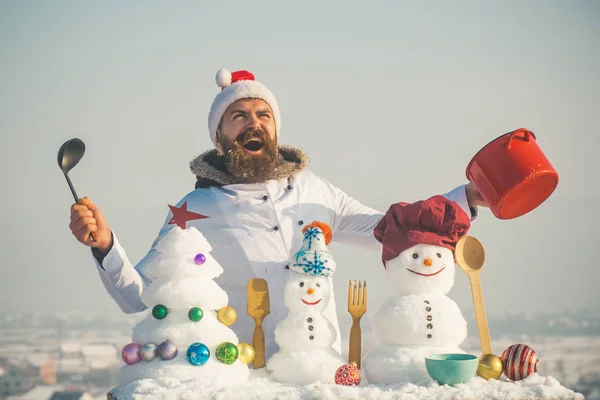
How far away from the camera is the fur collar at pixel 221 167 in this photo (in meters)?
2.62

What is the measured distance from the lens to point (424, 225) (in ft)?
6.29

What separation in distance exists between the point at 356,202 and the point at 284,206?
314 mm

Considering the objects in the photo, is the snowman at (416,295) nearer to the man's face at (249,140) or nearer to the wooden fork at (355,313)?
the wooden fork at (355,313)

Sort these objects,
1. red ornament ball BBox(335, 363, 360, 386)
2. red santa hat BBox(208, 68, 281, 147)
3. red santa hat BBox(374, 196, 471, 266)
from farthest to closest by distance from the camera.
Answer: red santa hat BBox(208, 68, 281, 147) → red santa hat BBox(374, 196, 471, 266) → red ornament ball BBox(335, 363, 360, 386)

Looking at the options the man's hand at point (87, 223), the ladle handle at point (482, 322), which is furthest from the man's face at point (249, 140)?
the ladle handle at point (482, 322)

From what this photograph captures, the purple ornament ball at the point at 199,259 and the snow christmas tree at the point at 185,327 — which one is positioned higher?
the purple ornament ball at the point at 199,259

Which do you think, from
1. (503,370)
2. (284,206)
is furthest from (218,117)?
(503,370)

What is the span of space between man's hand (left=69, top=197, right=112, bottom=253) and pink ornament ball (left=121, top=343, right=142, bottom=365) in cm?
44

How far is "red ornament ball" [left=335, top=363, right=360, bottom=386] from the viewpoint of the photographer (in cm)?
177

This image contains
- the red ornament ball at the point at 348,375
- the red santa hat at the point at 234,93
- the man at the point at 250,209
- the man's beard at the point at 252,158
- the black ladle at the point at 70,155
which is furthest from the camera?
the red santa hat at the point at 234,93

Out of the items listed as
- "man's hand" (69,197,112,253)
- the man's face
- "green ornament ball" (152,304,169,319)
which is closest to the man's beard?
the man's face

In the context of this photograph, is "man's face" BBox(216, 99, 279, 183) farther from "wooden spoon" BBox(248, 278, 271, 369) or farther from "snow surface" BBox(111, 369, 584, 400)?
"snow surface" BBox(111, 369, 584, 400)

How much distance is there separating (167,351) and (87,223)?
20.4 inches

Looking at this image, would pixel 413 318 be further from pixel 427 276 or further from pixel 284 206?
pixel 284 206
